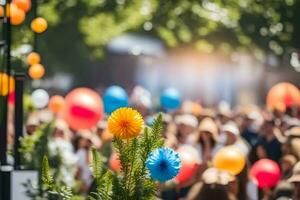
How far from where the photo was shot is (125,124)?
468cm

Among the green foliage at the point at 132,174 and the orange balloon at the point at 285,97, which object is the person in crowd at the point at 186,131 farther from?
the green foliage at the point at 132,174

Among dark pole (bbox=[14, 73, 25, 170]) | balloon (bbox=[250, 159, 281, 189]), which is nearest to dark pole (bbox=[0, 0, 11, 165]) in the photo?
dark pole (bbox=[14, 73, 25, 170])

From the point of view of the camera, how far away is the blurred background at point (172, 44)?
1508 cm

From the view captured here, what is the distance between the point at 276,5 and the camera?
14.6 m

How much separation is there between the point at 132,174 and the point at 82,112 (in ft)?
25.0

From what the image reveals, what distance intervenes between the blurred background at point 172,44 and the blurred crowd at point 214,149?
48.2 inches

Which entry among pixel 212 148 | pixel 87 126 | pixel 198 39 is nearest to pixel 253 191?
pixel 212 148

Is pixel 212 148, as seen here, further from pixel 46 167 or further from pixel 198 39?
pixel 198 39

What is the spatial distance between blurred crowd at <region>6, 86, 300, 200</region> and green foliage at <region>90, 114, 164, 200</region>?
3.68 feet

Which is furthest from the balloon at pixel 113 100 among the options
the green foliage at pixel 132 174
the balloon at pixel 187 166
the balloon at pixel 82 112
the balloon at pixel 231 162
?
the green foliage at pixel 132 174

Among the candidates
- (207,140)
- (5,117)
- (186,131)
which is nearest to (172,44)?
(186,131)

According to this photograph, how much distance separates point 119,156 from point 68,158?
4.91 m

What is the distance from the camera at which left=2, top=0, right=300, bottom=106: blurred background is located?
15078mm

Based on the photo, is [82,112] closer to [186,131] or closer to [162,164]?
[186,131]
